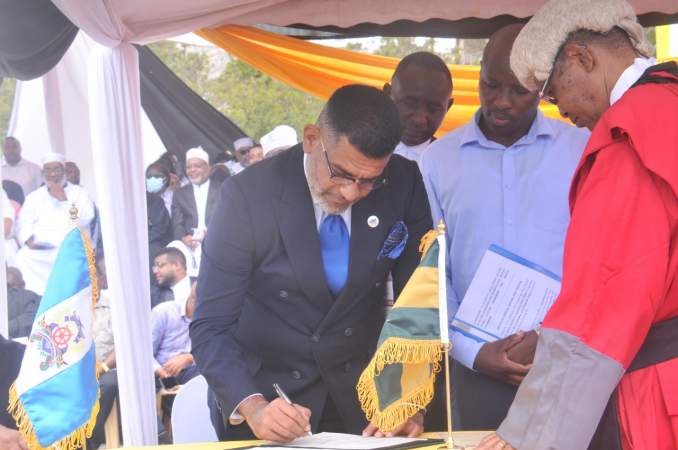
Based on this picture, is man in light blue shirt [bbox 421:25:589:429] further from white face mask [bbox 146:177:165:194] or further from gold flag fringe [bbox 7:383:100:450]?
white face mask [bbox 146:177:165:194]

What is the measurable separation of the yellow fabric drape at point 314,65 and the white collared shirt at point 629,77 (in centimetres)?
279

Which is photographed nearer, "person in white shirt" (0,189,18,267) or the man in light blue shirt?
the man in light blue shirt

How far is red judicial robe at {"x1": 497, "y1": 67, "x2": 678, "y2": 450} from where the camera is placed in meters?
1.99

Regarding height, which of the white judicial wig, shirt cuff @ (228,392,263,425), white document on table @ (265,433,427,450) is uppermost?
the white judicial wig

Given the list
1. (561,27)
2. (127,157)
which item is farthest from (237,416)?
(127,157)

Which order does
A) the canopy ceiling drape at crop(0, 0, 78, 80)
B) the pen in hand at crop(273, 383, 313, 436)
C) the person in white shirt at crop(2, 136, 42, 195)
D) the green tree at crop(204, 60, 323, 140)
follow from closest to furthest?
the pen in hand at crop(273, 383, 313, 436) < the canopy ceiling drape at crop(0, 0, 78, 80) < the person in white shirt at crop(2, 136, 42, 195) < the green tree at crop(204, 60, 323, 140)

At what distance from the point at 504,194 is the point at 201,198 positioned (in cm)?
571

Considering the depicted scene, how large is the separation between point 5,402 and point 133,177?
3.85 ft

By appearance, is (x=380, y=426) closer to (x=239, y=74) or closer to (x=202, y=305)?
(x=202, y=305)

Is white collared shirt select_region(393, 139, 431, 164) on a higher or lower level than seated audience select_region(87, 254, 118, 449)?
higher

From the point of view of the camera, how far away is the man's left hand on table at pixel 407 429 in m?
2.75

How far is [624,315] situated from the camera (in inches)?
78.3

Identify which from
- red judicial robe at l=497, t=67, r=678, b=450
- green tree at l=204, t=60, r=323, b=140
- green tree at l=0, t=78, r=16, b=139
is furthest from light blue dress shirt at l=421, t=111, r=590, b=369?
green tree at l=204, t=60, r=323, b=140

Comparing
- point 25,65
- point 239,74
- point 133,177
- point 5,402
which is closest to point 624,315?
point 5,402
